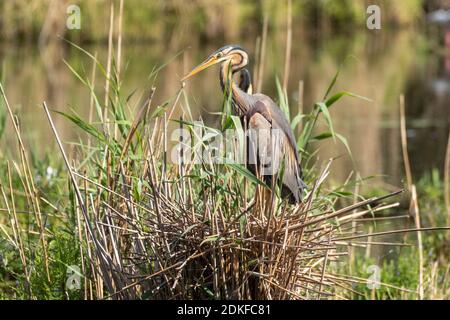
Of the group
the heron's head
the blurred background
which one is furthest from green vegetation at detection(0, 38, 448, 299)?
the blurred background

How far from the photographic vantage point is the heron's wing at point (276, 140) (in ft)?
9.34

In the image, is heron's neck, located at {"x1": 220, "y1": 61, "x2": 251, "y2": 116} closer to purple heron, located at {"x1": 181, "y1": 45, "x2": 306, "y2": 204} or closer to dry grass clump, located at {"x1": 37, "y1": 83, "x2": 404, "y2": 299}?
purple heron, located at {"x1": 181, "y1": 45, "x2": 306, "y2": 204}

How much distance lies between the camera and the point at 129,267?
2.94 metres

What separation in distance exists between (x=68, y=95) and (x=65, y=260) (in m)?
9.10

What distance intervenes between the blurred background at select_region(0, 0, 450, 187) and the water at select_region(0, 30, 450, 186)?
22mm

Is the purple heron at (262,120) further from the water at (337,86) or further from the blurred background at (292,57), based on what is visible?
the blurred background at (292,57)

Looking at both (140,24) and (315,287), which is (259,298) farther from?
(140,24)

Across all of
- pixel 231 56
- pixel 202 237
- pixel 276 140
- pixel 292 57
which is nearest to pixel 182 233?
pixel 202 237

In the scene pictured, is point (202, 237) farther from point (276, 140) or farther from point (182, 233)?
point (276, 140)

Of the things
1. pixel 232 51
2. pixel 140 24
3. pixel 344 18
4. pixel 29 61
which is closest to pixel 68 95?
pixel 29 61

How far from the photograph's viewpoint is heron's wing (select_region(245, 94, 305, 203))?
285 centimetres

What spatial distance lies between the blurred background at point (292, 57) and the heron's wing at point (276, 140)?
4195 mm

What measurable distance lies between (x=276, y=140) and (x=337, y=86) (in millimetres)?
10389

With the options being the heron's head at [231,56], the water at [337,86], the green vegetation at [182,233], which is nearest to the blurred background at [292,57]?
the water at [337,86]
